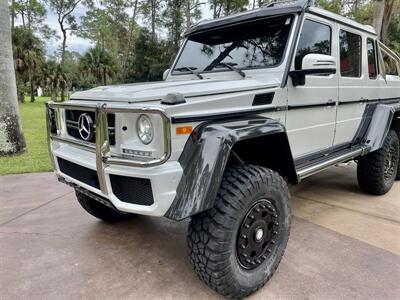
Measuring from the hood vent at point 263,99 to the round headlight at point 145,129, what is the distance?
85 cm

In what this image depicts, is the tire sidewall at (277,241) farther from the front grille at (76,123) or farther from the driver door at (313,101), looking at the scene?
the front grille at (76,123)

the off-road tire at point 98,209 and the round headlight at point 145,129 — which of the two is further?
the off-road tire at point 98,209

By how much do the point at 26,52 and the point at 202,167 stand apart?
103 ft

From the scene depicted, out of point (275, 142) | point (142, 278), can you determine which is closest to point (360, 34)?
point (275, 142)

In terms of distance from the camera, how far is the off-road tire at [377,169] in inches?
150

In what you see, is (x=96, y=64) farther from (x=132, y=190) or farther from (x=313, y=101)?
(x=132, y=190)

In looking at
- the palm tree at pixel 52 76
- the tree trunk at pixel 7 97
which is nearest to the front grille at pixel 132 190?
the tree trunk at pixel 7 97

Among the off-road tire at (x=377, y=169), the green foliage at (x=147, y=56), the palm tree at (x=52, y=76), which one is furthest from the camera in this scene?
the palm tree at (x=52, y=76)

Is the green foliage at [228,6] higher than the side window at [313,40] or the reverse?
higher


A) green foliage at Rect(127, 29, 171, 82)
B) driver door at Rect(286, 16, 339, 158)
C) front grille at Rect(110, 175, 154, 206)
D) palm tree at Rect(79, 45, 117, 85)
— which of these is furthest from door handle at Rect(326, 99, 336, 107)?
palm tree at Rect(79, 45, 117, 85)

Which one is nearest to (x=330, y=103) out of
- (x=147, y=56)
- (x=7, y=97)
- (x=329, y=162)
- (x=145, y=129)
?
(x=329, y=162)

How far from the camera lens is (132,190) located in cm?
192

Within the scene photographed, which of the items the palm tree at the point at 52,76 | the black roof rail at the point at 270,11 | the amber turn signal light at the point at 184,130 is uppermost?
the palm tree at the point at 52,76

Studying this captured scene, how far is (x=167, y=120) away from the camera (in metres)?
1.74
